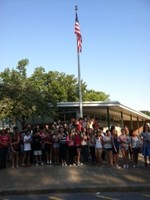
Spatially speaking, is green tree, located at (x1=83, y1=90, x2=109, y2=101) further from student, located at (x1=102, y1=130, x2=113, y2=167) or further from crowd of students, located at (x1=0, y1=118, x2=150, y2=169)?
student, located at (x1=102, y1=130, x2=113, y2=167)

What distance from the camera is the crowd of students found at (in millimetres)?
15406

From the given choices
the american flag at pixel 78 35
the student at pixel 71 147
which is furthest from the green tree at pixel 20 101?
the student at pixel 71 147

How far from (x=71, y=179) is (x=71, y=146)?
10.1ft

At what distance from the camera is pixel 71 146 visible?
1566 cm

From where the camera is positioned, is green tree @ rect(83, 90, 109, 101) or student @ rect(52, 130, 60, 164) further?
green tree @ rect(83, 90, 109, 101)

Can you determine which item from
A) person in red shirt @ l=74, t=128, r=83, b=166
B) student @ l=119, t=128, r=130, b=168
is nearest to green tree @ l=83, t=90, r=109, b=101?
student @ l=119, t=128, r=130, b=168

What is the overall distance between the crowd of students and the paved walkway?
72cm

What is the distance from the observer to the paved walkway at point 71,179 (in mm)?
11219

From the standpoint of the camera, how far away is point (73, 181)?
40.5ft

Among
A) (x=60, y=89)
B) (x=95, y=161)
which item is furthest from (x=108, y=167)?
(x=60, y=89)

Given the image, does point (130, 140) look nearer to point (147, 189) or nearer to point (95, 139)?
point (95, 139)

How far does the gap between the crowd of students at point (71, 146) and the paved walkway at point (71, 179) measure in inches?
28.4

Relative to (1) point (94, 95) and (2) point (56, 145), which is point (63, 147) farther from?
(1) point (94, 95)

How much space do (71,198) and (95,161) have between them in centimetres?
586
